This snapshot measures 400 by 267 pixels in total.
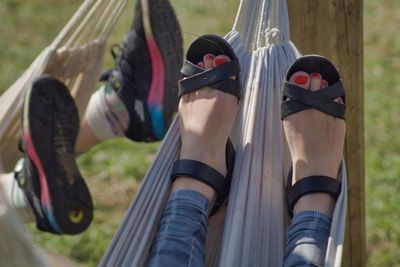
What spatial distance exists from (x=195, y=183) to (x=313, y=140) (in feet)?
0.82

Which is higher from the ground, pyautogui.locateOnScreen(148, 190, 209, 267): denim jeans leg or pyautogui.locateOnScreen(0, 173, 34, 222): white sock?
pyautogui.locateOnScreen(148, 190, 209, 267): denim jeans leg

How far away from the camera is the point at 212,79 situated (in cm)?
172

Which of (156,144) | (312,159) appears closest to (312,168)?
(312,159)

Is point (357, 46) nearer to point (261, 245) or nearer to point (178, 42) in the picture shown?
point (261, 245)

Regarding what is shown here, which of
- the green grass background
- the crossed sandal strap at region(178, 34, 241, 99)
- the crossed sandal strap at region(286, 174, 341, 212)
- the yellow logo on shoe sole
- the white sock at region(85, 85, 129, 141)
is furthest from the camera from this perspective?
the green grass background

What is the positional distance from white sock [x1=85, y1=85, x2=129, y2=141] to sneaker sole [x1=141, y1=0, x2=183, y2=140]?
110 millimetres

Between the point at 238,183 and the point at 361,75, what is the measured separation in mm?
384

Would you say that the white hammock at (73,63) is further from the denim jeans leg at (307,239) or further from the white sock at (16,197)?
the denim jeans leg at (307,239)

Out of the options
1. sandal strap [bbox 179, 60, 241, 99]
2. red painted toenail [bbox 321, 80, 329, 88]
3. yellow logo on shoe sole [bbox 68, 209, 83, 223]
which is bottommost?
yellow logo on shoe sole [bbox 68, 209, 83, 223]

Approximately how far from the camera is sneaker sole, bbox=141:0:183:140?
7.35 ft

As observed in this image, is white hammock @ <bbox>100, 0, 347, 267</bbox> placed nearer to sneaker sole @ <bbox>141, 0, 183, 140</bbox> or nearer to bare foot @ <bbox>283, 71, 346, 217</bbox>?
bare foot @ <bbox>283, 71, 346, 217</bbox>

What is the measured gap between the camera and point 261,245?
1521mm

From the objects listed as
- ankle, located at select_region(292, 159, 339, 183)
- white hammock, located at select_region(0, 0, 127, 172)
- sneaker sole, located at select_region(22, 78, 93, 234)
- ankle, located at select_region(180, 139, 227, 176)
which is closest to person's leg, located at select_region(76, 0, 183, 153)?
white hammock, located at select_region(0, 0, 127, 172)

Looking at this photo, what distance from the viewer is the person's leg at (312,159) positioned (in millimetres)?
1505
